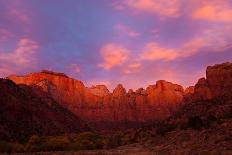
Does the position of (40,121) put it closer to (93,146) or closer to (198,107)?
(198,107)

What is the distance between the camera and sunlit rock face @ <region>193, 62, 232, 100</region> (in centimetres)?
13361

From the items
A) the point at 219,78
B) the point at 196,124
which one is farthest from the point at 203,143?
the point at 219,78

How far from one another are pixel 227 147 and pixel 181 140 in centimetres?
978

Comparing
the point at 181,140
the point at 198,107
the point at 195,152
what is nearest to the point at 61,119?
the point at 198,107


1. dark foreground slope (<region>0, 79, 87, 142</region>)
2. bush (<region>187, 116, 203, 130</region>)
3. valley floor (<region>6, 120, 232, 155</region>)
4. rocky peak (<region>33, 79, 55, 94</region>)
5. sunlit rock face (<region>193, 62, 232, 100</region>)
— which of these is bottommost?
valley floor (<region>6, 120, 232, 155</region>)

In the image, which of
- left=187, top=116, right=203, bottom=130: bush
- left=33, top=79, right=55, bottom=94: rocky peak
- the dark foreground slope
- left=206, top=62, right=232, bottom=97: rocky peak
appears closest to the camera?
left=187, top=116, right=203, bottom=130: bush

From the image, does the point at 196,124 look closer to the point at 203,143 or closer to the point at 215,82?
the point at 203,143

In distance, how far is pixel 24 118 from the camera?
87188mm

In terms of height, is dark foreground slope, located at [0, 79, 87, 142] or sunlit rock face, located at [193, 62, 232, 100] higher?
sunlit rock face, located at [193, 62, 232, 100]

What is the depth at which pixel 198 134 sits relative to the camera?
1367 inches

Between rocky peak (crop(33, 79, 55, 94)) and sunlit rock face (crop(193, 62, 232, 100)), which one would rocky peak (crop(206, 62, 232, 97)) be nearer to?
sunlit rock face (crop(193, 62, 232, 100))

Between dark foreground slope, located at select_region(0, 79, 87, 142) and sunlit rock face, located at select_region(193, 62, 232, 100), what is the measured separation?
52.0 m

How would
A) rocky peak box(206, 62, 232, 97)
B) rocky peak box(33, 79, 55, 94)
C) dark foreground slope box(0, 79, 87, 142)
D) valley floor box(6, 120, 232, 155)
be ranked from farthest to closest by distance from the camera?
rocky peak box(33, 79, 55, 94), rocky peak box(206, 62, 232, 97), dark foreground slope box(0, 79, 87, 142), valley floor box(6, 120, 232, 155)

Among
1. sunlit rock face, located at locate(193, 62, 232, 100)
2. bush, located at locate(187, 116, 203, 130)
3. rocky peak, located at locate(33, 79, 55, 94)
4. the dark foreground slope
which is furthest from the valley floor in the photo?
rocky peak, located at locate(33, 79, 55, 94)
